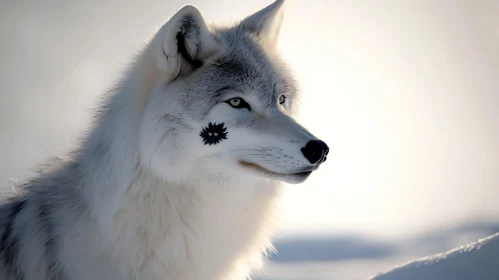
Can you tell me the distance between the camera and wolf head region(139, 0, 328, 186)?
3.04 metres

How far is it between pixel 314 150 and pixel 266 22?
1497 millimetres

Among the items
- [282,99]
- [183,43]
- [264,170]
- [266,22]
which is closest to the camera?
[264,170]

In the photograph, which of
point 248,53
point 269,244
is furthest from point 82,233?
point 248,53

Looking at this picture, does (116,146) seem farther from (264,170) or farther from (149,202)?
(264,170)

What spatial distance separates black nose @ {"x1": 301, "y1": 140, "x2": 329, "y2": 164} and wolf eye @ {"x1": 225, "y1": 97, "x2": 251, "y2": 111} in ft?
1.65

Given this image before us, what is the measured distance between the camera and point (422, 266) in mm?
3588

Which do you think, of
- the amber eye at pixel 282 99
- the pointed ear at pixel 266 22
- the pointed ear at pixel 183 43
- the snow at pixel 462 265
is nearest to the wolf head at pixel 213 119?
the pointed ear at pixel 183 43

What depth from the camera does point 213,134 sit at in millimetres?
3080

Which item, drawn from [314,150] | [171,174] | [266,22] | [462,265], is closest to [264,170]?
[314,150]

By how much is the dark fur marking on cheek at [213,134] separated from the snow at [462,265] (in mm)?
1760

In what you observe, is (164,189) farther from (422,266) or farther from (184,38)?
(422,266)

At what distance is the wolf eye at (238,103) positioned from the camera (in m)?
3.17

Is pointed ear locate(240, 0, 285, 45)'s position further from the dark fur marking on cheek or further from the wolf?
the dark fur marking on cheek

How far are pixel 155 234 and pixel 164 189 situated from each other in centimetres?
30
